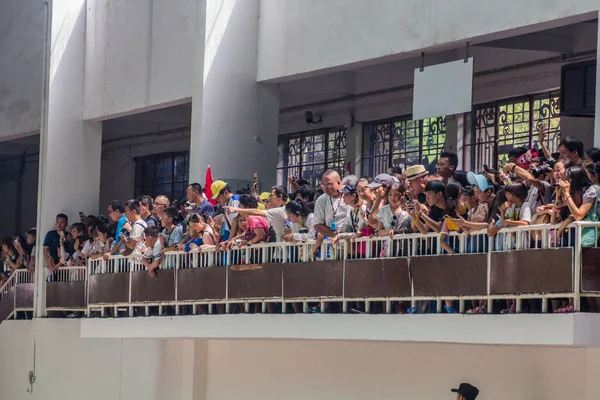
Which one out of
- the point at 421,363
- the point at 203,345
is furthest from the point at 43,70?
the point at 421,363

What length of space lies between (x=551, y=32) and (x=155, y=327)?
7197mm

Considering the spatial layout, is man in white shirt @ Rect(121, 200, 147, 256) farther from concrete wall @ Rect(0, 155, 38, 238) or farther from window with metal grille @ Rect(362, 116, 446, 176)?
concrete wall @ Rect(0, 155, 38, 238)

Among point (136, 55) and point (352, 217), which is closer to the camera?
point (352, 217)

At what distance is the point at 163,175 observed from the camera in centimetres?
3138

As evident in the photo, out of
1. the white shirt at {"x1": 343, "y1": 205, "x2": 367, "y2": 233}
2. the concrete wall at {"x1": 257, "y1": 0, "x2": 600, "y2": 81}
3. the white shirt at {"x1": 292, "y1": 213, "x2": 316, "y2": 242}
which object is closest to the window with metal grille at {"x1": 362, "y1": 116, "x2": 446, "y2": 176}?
the concrete wall at {"x1": 257, "y1": 0, "x2": 600, "y2": 81}

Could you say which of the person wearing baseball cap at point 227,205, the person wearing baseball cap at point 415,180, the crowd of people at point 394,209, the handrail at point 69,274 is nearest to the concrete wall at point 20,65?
the handrail at point 69,274

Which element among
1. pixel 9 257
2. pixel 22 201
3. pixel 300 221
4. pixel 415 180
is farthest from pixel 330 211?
pixel 22 201

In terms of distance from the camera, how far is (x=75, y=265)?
925 inches

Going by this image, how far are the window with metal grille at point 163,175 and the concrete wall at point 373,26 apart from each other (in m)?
8.62

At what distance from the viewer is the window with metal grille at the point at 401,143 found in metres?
22.9

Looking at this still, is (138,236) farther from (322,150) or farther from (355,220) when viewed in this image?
(322,150)

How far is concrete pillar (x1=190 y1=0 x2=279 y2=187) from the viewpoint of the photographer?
22062 mm

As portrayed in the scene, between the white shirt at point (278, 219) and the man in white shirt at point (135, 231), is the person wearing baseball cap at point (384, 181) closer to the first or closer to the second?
the white shirt at point (278, 219)

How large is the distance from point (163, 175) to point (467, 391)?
17.3 meters
